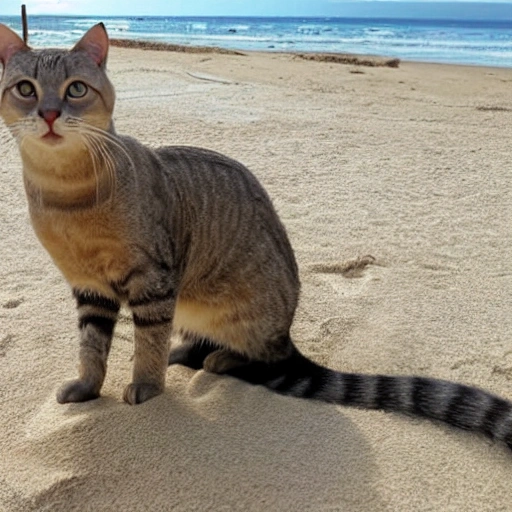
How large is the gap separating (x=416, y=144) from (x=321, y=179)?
1.41 m

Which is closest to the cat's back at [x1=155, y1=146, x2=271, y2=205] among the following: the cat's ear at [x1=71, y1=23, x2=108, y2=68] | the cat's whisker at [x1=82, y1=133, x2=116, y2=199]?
the cat's whisker at [x1=82, y1=133, x2=116, y2=199]

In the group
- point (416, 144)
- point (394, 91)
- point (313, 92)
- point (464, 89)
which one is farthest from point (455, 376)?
point (464, 89)

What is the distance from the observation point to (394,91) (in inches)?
358

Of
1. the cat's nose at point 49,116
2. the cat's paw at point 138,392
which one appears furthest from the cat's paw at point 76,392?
the cat's nose at point 49,116

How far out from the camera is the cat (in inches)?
88.6

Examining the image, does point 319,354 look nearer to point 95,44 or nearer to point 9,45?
→ point 95,44

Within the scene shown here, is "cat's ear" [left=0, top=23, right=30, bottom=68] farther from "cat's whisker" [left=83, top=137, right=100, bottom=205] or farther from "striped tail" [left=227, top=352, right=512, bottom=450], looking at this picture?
"striped tail" [left=227, top=352, right=512, bottom=450]

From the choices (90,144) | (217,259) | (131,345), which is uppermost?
(90,144)

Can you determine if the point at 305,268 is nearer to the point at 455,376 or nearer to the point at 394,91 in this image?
the point at 455,376

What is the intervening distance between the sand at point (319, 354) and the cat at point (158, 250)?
0.10m

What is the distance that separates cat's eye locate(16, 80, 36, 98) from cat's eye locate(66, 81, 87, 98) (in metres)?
0.11

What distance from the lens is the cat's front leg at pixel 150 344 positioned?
2.41 m

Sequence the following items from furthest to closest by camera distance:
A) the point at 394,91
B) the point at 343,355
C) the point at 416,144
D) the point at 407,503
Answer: the point at 394,91 < the point at 416,144 < the point at 343,355 < the point at 407,503

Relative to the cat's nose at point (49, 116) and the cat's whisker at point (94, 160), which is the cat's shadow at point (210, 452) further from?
the cat's nose at point (49, 116)
